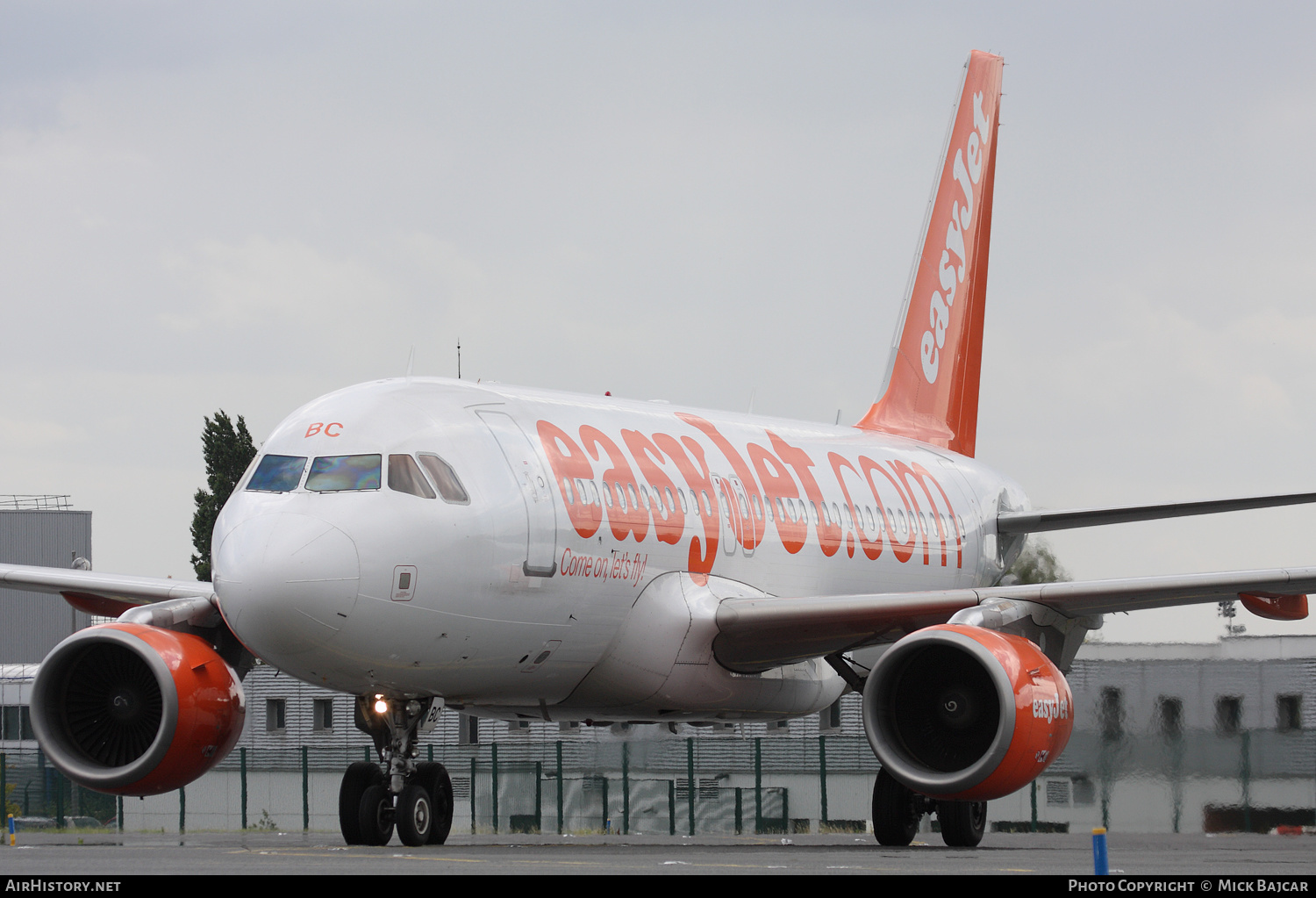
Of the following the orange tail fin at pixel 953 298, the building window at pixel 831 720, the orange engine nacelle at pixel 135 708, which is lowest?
the building window at pixel 831 720

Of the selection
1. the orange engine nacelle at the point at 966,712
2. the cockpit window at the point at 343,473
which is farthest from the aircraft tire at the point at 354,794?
the orange engine nacelle at the point at 966,712

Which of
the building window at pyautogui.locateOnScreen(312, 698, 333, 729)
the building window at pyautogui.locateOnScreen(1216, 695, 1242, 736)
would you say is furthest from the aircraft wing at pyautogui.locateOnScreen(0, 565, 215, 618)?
the building window at pyautogui.locateOnScreen(312, 698, 333, 729)

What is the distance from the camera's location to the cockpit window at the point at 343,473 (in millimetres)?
14102

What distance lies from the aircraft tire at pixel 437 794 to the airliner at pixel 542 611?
2 centimetres

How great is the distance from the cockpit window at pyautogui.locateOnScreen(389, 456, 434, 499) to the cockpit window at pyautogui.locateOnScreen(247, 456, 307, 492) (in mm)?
680

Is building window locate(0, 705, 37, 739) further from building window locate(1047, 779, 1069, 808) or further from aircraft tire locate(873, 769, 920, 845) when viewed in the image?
aircraft tire locate(873, 769, 920, 845)

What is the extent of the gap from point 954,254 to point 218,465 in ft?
82.6

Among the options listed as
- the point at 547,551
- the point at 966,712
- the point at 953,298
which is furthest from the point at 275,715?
the point at 966,712

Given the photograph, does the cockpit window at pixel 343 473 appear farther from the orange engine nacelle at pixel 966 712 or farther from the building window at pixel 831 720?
the building window at pixel 831 720

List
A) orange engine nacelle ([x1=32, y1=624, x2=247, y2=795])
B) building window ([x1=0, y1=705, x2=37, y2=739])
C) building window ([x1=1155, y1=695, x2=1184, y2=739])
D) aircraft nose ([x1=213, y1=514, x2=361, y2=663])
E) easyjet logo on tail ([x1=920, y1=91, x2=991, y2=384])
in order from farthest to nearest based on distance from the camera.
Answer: building window ([x1=0, y1=705, x2=37, y2=739]) → easyjet logo on tail ([x1=920, y1=91, x2=991, y2=384]) → building window ([x1=1155, y1=695, x2=1184, y2=739]) → orange engine nacelle ([x1=32, y1=624, x2=247, y2=795]) → aircraft nose ([x1=213, y1=514, x2=361, y2=663])

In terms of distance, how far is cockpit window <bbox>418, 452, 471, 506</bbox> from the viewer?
47.2 feet

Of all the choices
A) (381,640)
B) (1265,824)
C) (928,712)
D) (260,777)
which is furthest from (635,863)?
(260,777)
